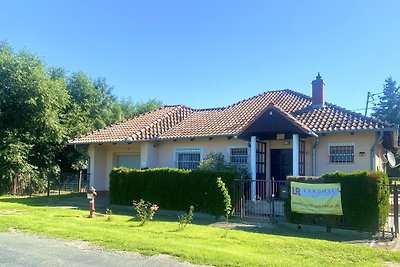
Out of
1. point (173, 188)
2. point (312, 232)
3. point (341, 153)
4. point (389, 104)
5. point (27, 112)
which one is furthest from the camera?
point (389, 104)

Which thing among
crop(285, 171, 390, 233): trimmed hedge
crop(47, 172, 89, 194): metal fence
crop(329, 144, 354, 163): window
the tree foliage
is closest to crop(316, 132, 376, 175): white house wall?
crop(329, 144, 354, 163): window

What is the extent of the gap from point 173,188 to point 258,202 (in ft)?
11.1

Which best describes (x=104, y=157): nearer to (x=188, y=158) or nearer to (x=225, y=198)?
(x=188, y=158)

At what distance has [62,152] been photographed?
2803 centimetres

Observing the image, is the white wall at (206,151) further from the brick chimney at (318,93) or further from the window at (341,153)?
the brick chimney at (318,93)

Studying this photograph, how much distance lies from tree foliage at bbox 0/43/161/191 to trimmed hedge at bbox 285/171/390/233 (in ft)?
59.6

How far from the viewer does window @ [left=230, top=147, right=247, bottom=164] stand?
1891 centimetres

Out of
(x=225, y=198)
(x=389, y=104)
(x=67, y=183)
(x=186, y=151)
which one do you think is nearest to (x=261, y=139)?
(x=186, y=151)

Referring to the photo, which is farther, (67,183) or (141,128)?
(67,183)

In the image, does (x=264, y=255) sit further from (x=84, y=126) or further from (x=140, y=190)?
(x=84, y=126)

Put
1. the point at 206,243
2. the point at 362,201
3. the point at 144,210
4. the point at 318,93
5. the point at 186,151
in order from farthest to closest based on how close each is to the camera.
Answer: the point at 186,151, the point at 318,93, the point at 144,210, the point at 362,201, the point at 206,243

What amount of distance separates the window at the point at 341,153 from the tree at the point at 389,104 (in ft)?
148

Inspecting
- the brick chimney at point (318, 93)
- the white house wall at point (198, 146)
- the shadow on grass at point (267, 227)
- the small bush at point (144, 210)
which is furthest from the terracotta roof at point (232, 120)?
the small bush at point (144, 210)

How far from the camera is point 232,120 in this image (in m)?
20.9
